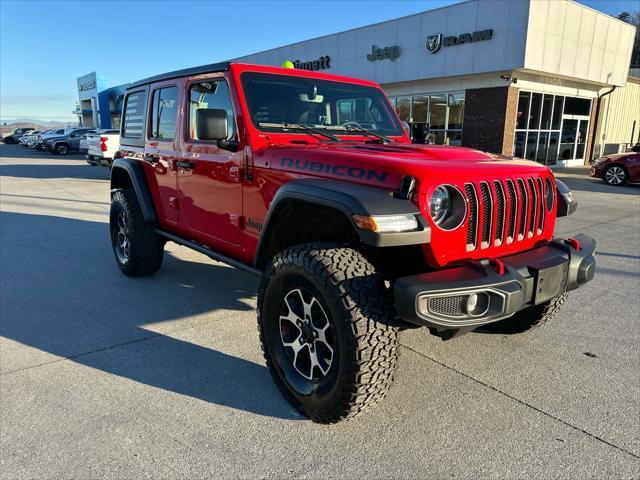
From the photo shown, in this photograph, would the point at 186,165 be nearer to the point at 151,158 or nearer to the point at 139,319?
the point at 151,158

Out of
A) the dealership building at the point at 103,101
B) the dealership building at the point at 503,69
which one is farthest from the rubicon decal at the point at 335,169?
the dealership building at the point at 103,101

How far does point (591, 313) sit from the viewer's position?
4102 millimetres

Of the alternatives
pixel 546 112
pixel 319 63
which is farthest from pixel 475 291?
pixel 319 63

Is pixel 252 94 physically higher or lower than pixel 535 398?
Answer: higher

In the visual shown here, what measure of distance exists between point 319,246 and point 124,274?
341 cm

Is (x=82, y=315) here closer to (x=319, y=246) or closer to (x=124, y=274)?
(x=124, y=274)

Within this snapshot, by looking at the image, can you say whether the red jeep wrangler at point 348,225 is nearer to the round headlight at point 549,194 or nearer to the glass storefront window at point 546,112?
the round headlight at point 549,194

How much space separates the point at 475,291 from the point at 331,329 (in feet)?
2.45

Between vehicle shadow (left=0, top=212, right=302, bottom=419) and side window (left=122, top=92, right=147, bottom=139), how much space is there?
1.57 meters

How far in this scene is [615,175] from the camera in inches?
550

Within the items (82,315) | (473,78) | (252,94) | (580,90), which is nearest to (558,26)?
(473,78)

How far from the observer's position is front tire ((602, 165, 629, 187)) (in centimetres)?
1377

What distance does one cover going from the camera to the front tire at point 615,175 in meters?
13.8

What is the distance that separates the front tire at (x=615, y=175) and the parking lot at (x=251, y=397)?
430 inches
